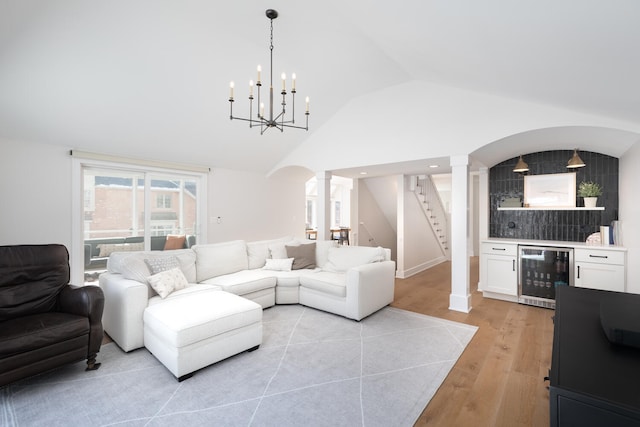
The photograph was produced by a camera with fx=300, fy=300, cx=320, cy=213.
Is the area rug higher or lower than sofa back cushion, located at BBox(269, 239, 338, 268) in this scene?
lower

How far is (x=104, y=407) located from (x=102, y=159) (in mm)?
3433

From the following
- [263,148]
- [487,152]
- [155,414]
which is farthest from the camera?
[263,148]

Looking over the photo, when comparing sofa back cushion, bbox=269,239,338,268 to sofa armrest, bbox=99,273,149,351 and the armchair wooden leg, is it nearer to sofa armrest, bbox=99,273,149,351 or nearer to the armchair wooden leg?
sofa armrest, bbox=99,273,149,351

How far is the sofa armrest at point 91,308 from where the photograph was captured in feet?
8.04

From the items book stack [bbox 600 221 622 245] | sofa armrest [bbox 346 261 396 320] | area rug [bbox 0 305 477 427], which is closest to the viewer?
area rug [bbox 0 305 477 427]

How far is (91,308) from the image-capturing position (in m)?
2.46

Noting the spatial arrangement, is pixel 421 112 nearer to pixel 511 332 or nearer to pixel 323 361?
pixel 511 332

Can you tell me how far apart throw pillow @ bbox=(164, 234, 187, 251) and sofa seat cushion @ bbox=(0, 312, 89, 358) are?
2636 millimetres

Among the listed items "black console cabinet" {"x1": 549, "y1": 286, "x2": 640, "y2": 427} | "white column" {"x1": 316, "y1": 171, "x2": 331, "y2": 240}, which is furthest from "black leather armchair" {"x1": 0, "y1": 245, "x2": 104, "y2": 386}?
"white column" {"x1": 316, "y1": 171, "x2": 331, "y2": 240}

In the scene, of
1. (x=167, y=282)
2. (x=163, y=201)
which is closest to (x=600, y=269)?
(x=167, y=282)

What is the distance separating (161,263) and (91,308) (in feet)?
2.96

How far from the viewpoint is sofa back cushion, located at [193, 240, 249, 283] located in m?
3.86

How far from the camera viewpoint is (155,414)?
1.94 m

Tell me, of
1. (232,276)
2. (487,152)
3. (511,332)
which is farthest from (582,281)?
(232,276)
